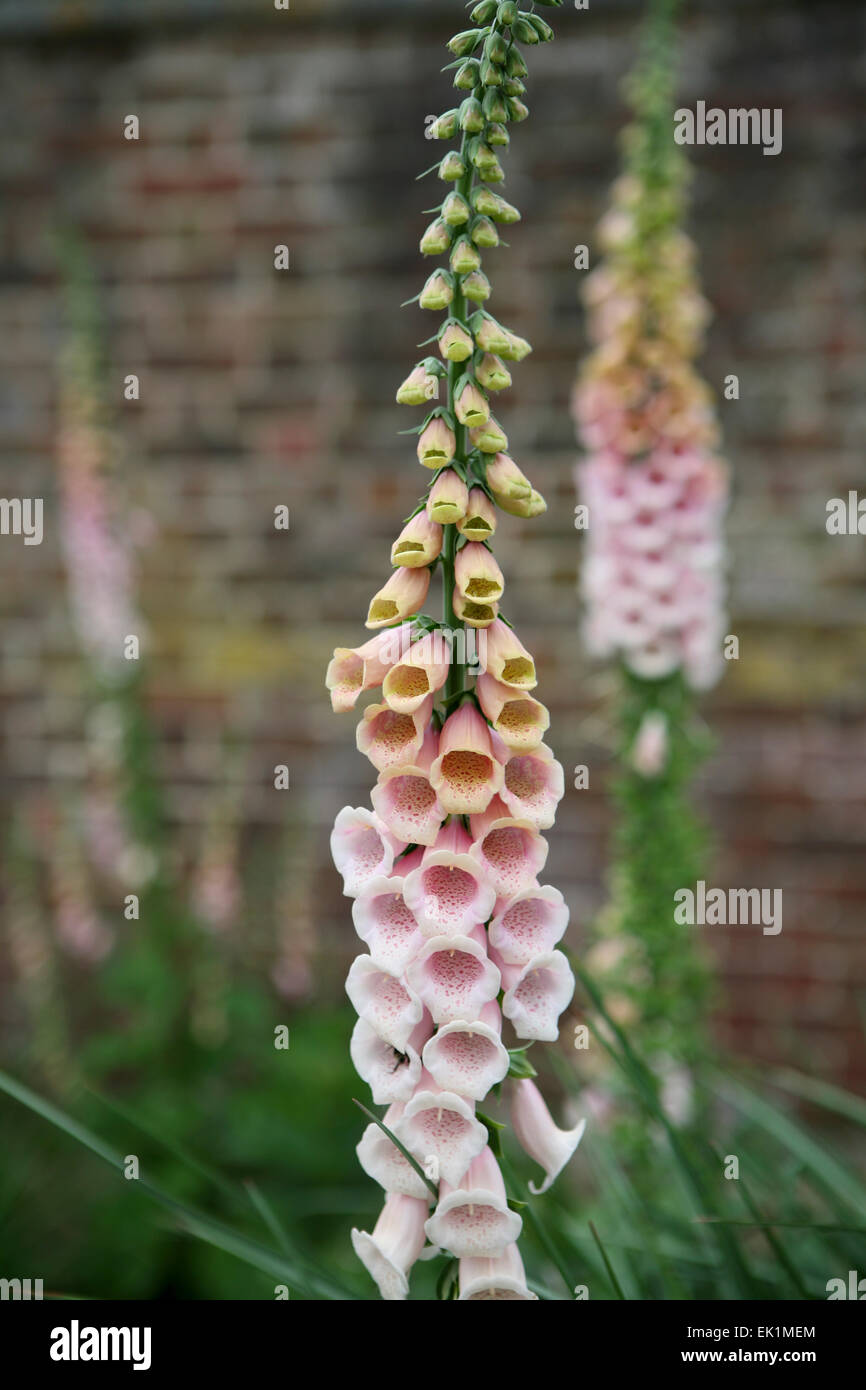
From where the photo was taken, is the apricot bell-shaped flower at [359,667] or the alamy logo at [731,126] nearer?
the apricot bell-shaped flower at [359,667]

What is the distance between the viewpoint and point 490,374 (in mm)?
819

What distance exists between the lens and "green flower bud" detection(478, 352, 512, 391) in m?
0.82

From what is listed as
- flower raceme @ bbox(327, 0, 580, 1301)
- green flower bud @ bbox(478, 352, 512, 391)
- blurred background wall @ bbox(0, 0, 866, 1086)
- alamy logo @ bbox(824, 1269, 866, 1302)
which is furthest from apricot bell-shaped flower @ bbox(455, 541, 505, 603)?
blurred background wall @ bbox(0, 0, 866, 1086)

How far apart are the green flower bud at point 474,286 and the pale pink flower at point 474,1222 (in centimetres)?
62

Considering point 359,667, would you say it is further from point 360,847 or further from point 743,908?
point 743,908

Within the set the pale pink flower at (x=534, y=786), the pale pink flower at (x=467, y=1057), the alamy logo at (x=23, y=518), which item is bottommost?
the pale pink flower at (x=467, y=1057)

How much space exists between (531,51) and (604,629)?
4.71 feet

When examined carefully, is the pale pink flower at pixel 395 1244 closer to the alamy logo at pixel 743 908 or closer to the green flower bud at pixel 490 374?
the green flower bud at pixel 490 374

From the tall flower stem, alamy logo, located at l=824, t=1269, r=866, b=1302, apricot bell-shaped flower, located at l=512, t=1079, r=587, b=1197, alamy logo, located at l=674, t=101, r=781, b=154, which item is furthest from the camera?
alamy logo, located at l=674, t=101, r=781, b=154

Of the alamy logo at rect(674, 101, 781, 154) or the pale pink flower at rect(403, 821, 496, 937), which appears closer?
the pale pink flower at rect(403, 821, 496, 937)

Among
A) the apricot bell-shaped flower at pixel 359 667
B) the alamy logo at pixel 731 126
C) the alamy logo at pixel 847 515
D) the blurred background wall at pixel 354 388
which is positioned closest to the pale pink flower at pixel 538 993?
the apricot bell-shaped flower at pixel 359 667

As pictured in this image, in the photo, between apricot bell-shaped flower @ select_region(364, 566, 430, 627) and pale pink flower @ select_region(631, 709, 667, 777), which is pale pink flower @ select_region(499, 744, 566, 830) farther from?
pale pink flower @ select_region(631, 709, 667, 777)
